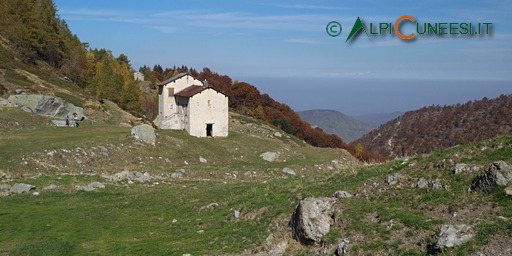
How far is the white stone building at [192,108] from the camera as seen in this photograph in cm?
5388

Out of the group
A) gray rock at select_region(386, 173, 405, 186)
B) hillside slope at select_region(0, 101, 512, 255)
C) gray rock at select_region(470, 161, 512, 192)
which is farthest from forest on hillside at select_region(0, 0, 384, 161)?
gray rock at select_region(470, 161, 512, 192)

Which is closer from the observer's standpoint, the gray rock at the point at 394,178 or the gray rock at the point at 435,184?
the gray rock at the point at 435,184

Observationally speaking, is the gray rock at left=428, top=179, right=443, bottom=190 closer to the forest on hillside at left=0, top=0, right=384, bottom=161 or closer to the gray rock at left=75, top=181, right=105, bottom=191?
the gray rock at left=75, top=181, right=105, bottom=191

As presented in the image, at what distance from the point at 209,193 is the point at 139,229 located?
262 inches

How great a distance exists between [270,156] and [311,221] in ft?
117

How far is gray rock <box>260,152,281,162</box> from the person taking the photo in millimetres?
48656

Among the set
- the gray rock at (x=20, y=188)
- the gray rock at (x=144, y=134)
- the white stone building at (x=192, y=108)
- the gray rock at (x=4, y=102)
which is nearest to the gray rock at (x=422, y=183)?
the gray rock at (x=20, y=188)

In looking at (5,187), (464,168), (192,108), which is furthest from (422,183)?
(192,108)

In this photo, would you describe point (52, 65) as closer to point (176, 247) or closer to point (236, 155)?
point (236, 155)

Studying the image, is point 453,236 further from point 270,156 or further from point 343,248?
point 270,156

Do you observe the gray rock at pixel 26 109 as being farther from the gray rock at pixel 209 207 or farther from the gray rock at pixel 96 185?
the gray rock at pixel 209 207

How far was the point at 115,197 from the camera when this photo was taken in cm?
2409

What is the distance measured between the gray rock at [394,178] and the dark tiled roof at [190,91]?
39095mm

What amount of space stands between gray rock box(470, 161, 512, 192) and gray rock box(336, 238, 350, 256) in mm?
5300
